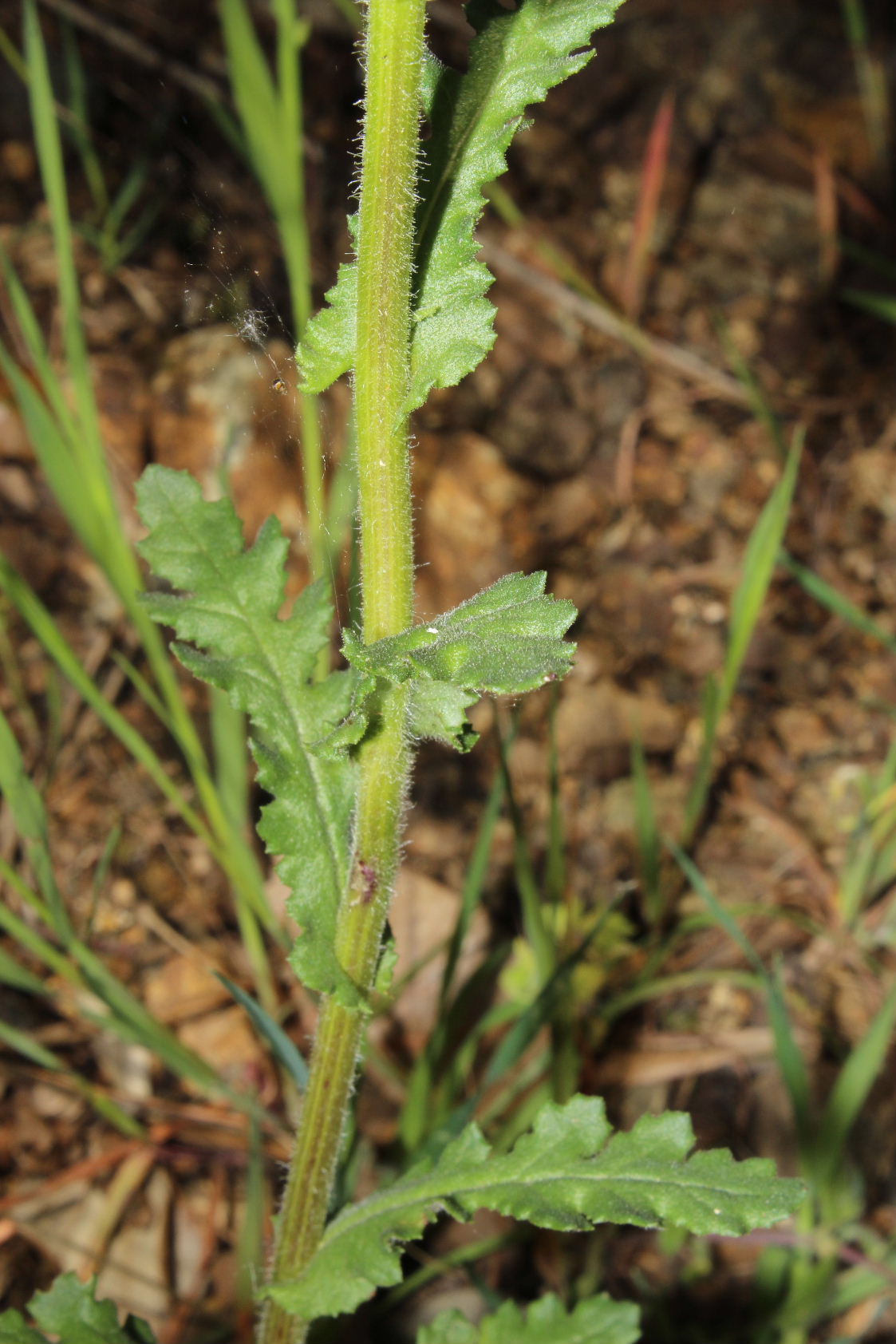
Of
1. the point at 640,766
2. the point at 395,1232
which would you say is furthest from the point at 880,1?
the point at 395,1232

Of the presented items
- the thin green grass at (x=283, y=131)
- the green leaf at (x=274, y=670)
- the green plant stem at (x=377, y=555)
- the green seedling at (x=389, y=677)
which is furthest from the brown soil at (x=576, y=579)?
the green plant stem at (x=377, y=555)

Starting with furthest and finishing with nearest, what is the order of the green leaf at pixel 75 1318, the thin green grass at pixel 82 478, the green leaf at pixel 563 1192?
the thin green grass at pixel 82 478 → the green leaf at pixel 75 1318 → the green leaf at pixel 563 1192

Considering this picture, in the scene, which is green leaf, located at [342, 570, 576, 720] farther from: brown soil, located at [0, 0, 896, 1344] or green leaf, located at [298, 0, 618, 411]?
brown soil, located at [0, 0, 896, 1344]

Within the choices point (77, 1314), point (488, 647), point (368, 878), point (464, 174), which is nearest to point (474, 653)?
point (488, 647)

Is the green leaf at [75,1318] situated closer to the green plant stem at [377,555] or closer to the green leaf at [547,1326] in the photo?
the green plant stem at [377,555]

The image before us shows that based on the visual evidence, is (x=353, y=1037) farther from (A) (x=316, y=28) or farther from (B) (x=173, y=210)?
(A) (x=316, y=28)

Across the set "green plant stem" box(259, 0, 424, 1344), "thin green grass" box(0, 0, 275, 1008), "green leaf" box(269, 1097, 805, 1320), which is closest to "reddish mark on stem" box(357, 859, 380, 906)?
"green plant stem" box(259, 0, 424, 1344)
